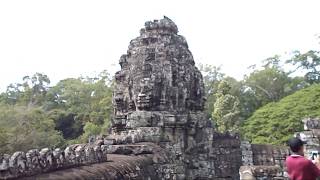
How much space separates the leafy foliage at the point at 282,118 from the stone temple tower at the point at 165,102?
511 inches

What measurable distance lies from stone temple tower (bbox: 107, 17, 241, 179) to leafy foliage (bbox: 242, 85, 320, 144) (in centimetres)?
1297

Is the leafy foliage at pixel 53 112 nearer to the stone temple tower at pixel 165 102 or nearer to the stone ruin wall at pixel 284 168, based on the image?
the stone temple tower at pixel 165 102

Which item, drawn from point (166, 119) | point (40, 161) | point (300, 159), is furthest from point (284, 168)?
point (166, 119)

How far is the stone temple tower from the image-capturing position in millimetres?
11578

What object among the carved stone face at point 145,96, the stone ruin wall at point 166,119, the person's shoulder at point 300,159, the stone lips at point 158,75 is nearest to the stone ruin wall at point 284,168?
the person's shoulder at point 300,159

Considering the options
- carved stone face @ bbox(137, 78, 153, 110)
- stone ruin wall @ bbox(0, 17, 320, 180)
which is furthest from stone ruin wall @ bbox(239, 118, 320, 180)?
carved stone face @ bbox(137, 78, 153, 110)

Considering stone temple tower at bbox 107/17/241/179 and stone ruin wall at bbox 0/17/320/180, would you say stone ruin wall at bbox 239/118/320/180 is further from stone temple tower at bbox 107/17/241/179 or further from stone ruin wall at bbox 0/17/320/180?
stone temple tower at bbox 107/17/241/179

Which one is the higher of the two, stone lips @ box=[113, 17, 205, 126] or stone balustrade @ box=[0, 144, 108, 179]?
stone lips @ box=[113, 17, 205, 126]

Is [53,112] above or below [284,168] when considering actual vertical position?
above

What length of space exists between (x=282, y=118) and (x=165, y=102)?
1633 centimetres

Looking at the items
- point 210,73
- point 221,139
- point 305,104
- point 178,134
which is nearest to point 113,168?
point 178,134

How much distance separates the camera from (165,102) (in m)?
11.9

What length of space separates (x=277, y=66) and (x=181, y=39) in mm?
28139

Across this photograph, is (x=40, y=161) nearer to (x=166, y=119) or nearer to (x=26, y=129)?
(x=166, y=119)
